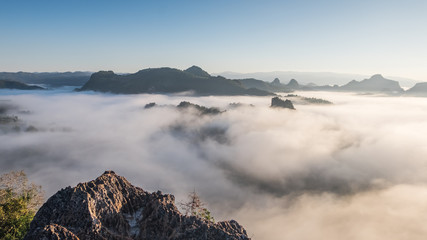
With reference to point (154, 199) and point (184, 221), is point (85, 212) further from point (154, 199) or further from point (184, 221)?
point (184, 221)

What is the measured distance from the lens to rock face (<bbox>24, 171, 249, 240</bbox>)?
2881 centimetres

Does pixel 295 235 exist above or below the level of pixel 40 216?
below

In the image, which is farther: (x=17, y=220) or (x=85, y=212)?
(x=17, y=220)

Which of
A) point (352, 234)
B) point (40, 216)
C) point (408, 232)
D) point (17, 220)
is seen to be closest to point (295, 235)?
point (352, 234)

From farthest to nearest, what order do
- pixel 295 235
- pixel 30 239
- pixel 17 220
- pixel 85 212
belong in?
1. pixel 295 235
2. pixel 17 220
3. pixel 85 212
4. pixel 30 239

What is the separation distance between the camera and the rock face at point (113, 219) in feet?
94.5

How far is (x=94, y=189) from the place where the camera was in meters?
32.1

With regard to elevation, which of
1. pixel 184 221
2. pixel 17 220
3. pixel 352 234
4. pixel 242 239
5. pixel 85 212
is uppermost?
pixel 85 212

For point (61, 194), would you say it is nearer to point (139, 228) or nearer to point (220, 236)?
point (139, 228)

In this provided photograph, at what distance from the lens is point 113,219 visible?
30797mm

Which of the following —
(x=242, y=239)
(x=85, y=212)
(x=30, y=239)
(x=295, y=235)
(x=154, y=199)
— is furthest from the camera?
(x=295, y=235)

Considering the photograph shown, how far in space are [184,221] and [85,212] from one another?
11.5m

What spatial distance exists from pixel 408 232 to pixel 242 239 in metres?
236

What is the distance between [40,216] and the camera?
99.3 ft
